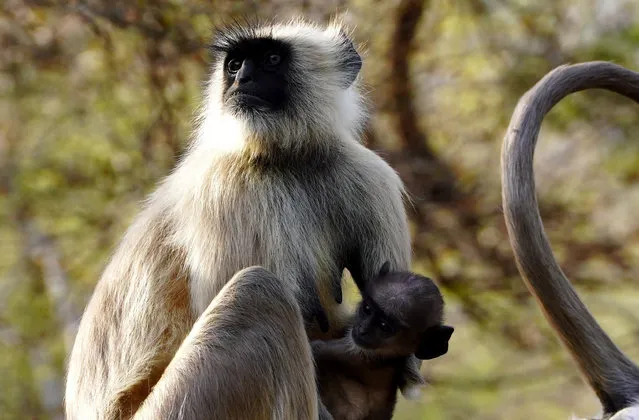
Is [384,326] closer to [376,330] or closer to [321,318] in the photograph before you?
[376,330]

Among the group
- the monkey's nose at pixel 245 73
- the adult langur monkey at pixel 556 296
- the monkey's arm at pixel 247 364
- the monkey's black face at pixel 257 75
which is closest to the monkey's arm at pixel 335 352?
the monkey's arm at pixel 247 364

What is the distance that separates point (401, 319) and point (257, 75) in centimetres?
126

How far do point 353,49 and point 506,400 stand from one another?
8.69 metres

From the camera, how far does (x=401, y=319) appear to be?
12.9 feet

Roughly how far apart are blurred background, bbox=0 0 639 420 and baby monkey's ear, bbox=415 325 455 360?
3.76 metres

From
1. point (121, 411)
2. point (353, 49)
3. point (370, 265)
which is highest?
point (353, 49)

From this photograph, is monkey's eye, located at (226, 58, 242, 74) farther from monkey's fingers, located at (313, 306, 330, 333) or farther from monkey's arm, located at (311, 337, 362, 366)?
monkey's arm, located at (311, 337, 362, 366)

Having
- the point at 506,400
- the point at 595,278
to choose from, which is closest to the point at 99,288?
the point at 595,278

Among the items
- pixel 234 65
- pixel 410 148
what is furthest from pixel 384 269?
pixel 410 148

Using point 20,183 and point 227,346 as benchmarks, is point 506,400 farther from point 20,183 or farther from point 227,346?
point 227,346

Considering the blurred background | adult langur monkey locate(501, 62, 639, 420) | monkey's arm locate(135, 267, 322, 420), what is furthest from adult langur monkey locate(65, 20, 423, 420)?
the blurred background

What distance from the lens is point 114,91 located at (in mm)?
8961

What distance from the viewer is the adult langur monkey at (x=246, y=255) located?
385 cm

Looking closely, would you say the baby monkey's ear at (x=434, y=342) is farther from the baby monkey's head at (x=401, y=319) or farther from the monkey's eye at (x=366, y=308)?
the monkey's eye at (x=366, y=308)
